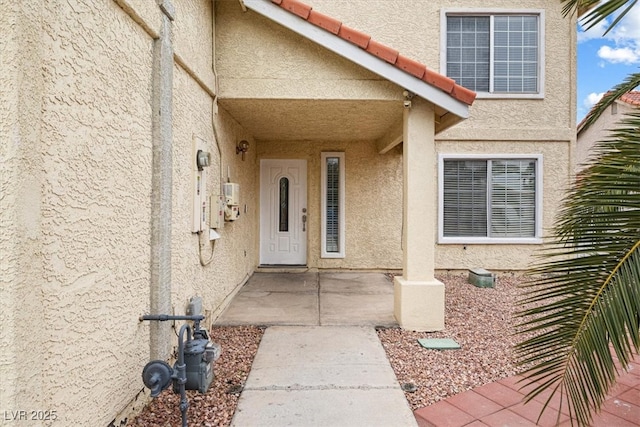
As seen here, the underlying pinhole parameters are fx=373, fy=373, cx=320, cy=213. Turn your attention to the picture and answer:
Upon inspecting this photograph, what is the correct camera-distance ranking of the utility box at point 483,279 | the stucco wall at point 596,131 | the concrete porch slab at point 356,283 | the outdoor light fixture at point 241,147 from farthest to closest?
the stucco wall at point 596,131
the utility box at point 483,279
the concrete porch slab at point 356,283
the outdoor light fixture at point 241,147

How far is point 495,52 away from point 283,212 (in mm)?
7039

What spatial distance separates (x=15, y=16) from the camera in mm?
2025

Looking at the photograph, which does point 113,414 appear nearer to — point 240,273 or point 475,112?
point 240,273

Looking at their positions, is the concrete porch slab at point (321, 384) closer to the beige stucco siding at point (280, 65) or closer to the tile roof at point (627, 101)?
the tile roof at point (627, 101)

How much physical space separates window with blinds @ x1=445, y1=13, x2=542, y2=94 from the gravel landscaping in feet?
20.0

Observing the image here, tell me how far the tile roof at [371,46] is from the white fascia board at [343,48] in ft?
0.17

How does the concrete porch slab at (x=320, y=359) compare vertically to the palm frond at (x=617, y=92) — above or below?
below

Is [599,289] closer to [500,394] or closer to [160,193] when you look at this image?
[500,394]

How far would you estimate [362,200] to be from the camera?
10.0 metres

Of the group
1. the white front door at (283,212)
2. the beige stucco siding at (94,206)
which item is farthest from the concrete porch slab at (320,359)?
the white front door at (283,212)

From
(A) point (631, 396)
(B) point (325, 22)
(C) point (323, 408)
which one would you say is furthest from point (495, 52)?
(C) point (323, 408)

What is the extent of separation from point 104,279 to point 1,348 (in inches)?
40.4

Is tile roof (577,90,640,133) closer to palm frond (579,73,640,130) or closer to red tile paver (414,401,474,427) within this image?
palm frond (579,73,640,130)

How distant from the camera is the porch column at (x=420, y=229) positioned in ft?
19.0
